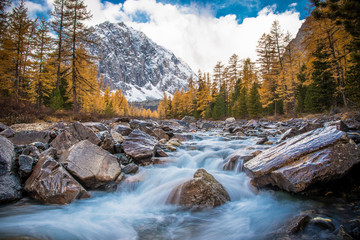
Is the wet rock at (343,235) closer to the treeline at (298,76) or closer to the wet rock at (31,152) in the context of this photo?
the treeline at (298,76)

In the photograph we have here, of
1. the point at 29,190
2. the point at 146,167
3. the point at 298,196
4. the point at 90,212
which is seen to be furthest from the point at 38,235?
the point at 298,196

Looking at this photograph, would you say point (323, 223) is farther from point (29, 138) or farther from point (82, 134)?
point (29, 138)

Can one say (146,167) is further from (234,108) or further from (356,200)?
(234,108)

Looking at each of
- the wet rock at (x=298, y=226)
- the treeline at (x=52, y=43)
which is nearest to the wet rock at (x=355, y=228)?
the wet rock at (x=298, y=226)

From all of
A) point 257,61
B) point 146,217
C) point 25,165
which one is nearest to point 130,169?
point 146,217

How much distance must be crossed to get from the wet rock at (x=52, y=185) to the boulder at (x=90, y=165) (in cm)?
32

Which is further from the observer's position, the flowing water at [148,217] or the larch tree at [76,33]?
the larch tree at [76,33]

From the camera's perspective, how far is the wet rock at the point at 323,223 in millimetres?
2355

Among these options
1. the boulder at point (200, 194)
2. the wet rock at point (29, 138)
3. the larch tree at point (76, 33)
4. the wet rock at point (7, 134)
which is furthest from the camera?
the larch tree at point (76, 33)

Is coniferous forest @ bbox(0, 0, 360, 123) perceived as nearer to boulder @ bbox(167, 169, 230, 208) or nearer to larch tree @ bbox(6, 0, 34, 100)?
larch tree @ bbox(6, 0, 34, 100)

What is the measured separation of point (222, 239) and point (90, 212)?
2513 mm

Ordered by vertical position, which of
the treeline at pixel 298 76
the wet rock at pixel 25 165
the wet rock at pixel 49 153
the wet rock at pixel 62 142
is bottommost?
the wet rock at pixel 25 165

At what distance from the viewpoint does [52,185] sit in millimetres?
3373

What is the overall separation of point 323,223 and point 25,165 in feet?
18.0
